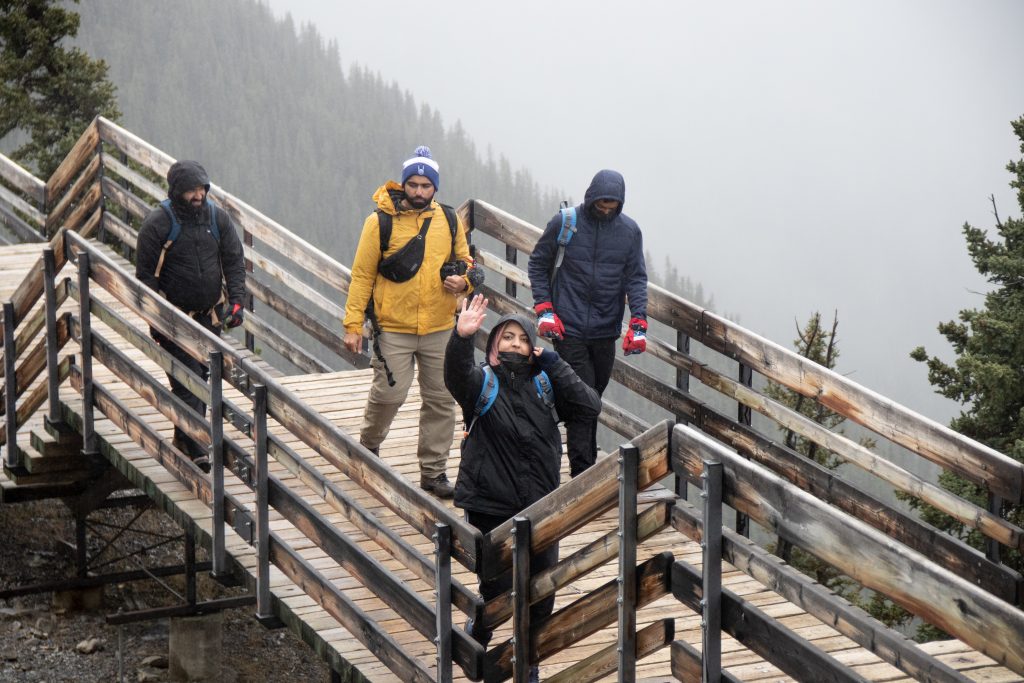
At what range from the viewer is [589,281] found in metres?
7.44

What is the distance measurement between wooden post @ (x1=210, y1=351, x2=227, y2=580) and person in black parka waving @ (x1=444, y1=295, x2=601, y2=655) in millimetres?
1493

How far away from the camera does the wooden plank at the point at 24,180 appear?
13.9 m

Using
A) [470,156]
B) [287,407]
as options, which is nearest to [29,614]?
[287,407]

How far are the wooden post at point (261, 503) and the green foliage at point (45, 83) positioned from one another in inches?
731

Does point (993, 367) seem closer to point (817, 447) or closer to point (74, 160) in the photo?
point (817, 447)

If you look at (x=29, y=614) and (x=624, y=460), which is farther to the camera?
(x=29, y=614)

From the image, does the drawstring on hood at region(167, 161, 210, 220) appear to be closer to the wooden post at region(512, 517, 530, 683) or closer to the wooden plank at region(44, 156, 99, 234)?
the wooden post at region(512, 517, 530, 683)

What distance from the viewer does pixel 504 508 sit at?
18.4 feet

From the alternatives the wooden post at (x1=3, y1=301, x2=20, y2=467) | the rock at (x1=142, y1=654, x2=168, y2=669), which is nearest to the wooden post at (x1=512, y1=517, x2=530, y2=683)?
the wooden post at (x1=3, y1=301, x2=20, y2=467)

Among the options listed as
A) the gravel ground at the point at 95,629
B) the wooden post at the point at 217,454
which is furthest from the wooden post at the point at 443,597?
the gravel ground at the point at 95,629

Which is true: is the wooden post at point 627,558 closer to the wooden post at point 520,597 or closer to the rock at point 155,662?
the wooden post at point 520,597

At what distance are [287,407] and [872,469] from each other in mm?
3013

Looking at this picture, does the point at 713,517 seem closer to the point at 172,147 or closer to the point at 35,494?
the point at 35,494

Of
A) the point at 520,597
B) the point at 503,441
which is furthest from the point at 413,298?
the point at 520,597
